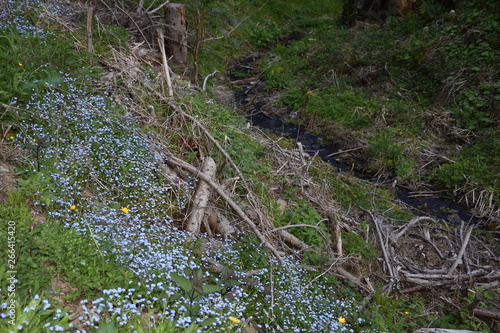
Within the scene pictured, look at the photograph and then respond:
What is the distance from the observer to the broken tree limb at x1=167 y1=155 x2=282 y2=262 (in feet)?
11.9

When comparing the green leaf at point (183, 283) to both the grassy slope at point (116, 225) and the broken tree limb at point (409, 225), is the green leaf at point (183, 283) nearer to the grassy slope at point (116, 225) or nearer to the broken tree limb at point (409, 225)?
the grassy slope at point (116, 225)

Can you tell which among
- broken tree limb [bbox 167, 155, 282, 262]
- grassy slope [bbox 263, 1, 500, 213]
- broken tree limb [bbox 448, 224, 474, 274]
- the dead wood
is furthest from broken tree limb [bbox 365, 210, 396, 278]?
grassy slope [bbox 263, 1, 500, 213]

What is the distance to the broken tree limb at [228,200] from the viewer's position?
11.9 ft

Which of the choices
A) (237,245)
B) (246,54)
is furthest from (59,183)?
(246,54)

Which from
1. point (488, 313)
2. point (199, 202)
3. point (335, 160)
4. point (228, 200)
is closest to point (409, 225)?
point (488, 313)

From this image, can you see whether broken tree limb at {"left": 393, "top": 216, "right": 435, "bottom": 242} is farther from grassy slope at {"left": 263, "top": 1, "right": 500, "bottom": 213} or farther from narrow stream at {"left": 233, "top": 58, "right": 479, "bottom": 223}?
grassy slope at {"left": 263, "top": 1, "right": 500, "bottom": 213}

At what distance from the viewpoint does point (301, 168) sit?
535 cm

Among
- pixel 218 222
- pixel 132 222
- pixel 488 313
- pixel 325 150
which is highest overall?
pixel 132 222

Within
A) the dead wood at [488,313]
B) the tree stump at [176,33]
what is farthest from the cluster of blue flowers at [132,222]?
the tree stump at [176,33]

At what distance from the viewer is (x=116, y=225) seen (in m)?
2.83

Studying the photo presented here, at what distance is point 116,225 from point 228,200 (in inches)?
47.5

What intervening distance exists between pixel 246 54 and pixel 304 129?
467 centimetres

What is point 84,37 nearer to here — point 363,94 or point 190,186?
point 190,186

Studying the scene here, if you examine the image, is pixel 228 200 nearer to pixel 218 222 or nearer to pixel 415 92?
pixel 218 222
